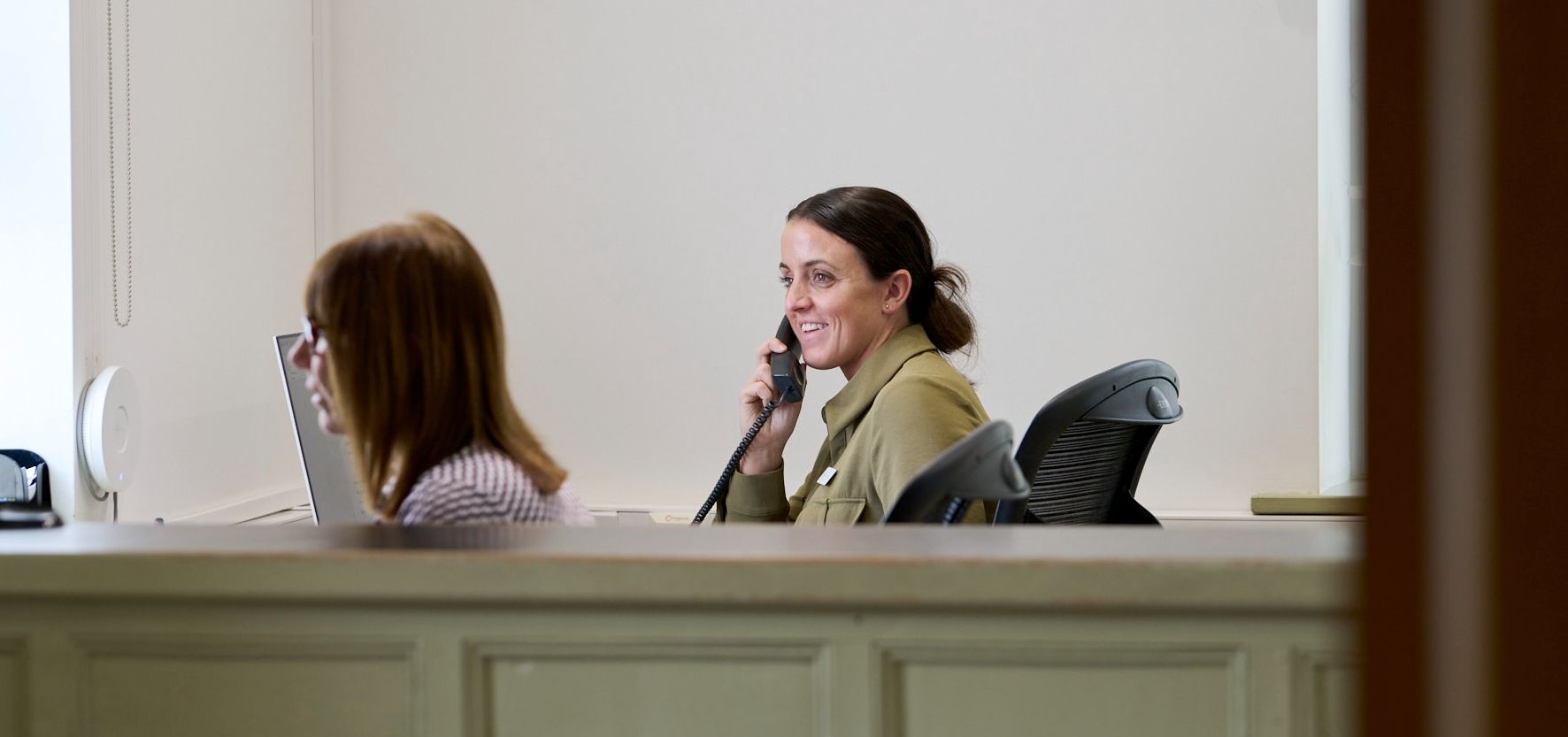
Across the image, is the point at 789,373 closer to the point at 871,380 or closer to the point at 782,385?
the point at 782,385

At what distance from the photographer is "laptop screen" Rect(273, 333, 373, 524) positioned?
1.96m

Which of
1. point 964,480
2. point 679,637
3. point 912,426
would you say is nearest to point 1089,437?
point 912,426

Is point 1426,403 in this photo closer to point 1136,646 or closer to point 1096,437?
point 1136,646

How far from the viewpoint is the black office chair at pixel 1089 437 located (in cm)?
177

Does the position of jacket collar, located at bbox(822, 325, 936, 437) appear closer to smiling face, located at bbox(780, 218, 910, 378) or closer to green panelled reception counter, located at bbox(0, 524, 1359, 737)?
smiling face, located at bbox(780, 218, 910, 378)

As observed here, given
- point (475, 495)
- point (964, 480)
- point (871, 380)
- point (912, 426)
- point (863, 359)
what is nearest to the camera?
point (964, 480)

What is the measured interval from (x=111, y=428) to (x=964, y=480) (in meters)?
1.85

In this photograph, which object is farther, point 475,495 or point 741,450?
point 741,450

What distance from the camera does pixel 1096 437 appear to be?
187cm

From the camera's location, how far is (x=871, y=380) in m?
2.14

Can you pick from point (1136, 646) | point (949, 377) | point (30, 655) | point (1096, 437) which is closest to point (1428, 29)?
point (1136, 646)

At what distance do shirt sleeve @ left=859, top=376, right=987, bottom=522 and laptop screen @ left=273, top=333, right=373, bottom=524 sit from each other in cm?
77

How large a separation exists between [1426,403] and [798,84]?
315 cm

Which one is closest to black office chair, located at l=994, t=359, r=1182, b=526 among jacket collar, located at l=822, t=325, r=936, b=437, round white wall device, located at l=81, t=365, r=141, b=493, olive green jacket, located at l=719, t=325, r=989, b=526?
olive green jacket, located at l=719, t=325, r=989, b=526
